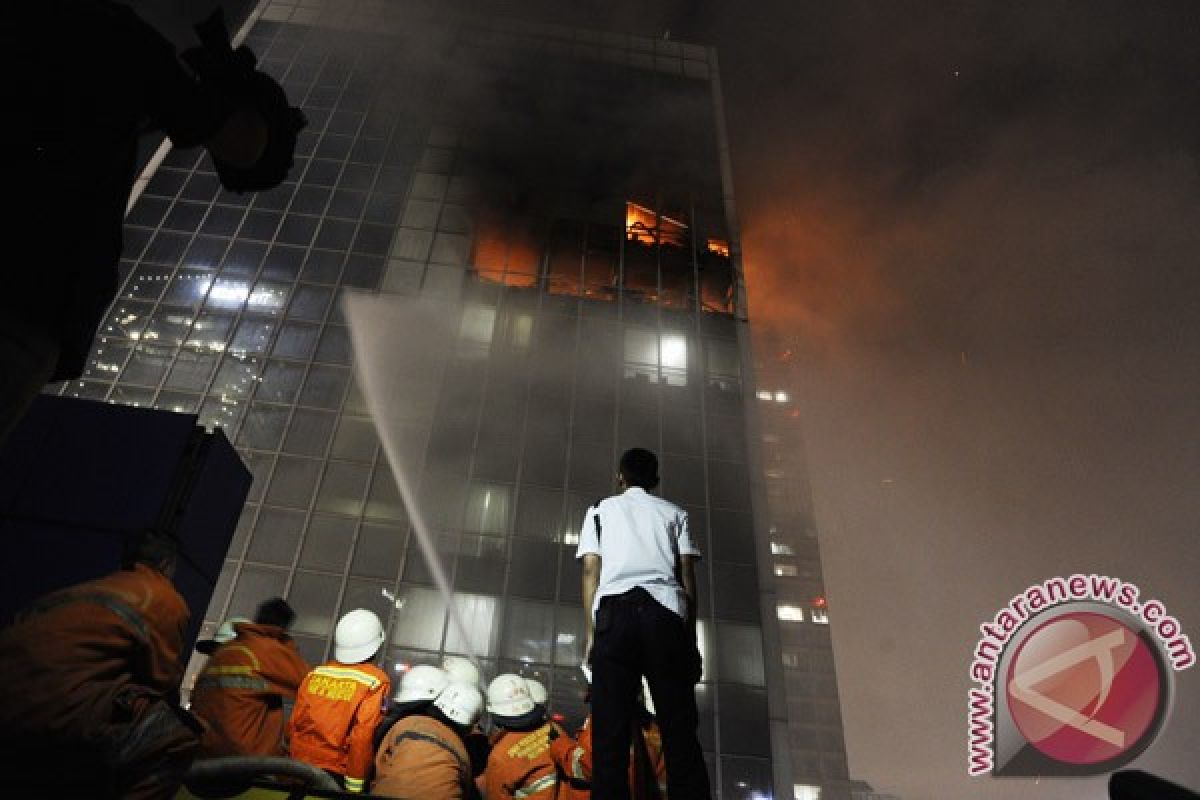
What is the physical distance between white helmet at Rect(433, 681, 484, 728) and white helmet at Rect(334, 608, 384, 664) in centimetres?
115

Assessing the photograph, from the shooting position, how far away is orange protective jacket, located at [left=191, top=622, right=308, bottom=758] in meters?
3.69

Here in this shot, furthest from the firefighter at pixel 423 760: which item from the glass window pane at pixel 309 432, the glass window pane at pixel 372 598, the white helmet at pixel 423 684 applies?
the glass window pane at pixel 309 432

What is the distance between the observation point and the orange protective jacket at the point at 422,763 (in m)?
3.78

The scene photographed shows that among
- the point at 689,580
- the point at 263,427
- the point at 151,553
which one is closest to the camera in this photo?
the point at 151,553

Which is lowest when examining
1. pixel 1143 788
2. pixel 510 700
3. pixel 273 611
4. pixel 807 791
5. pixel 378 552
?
pixel 807 791

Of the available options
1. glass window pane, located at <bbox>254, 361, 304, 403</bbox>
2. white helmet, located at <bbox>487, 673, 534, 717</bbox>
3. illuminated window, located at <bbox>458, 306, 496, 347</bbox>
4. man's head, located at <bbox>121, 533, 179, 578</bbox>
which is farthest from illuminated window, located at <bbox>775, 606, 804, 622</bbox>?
man's head, located at <bbox>121, 533, 179, 578</bbox>

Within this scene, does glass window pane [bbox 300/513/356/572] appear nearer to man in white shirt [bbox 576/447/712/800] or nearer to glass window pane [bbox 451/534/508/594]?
glass window pane [bbox 451/534/508/594]

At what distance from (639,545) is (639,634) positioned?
1.68 ft

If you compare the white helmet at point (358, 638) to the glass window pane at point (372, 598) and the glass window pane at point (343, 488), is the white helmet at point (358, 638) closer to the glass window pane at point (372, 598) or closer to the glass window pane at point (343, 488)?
the glass window pane at point (372, 598)

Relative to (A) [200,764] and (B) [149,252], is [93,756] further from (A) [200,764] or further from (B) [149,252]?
(B) [149,252]

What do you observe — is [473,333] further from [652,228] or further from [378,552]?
[652,228]

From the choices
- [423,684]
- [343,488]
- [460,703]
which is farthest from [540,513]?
[460,703]

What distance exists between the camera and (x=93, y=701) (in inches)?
72.1

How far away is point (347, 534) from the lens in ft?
40.0
